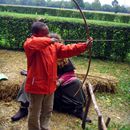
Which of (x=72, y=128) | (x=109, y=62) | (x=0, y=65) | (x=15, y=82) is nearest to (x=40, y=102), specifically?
(x=72, y=128)

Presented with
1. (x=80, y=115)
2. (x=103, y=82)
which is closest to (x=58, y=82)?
A: (x=80, y=115)

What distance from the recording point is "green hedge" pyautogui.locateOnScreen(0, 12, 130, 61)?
422 inches

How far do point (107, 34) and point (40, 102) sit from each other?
22.0 ft

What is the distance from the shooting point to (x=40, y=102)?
4488 millimetres

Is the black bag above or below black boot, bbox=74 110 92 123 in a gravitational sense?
above

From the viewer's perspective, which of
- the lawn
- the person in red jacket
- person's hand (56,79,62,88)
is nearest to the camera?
the person in red jacket

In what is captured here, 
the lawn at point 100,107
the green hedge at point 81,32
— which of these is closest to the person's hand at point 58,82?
the lawn at point 100,107

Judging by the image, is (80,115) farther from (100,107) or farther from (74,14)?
(74,14)

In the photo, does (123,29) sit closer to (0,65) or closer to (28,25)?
(28,25)

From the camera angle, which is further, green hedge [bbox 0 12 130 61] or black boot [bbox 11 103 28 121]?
green hedge [bbox 0 12 130 61]

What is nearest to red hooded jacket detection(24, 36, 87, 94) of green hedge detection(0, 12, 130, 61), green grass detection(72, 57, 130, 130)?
green grass detection(72, 57, 130, 130)

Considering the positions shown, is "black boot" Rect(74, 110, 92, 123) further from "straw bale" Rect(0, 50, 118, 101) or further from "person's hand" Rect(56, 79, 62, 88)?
"straw bale" Rect(0, 50, 118, 101)

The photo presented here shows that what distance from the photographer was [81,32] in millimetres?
10898

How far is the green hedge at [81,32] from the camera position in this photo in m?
10.7
